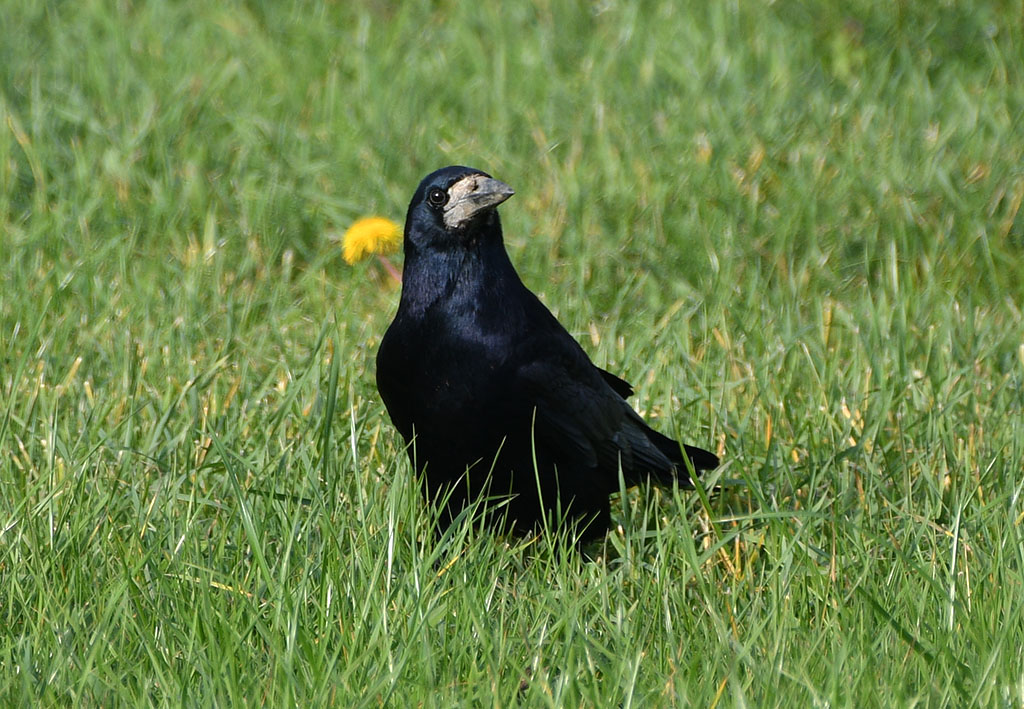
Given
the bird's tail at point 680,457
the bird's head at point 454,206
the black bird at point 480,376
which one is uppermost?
the bird's head at point 454,206

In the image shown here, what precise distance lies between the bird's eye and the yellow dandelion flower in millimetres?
1104

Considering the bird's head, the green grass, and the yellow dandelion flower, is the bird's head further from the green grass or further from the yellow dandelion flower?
the yellow dandelion flower

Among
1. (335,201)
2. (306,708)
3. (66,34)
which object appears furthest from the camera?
(66,34)

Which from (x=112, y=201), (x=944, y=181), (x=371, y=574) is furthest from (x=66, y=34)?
(x=371, y=574)

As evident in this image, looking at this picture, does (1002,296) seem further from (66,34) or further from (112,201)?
(66,34)

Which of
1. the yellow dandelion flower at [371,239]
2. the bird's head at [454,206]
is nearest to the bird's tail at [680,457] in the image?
the bird's head at [454,206]

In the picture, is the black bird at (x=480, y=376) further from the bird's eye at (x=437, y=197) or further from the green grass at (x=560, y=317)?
the green grass at (x=560, y=317)

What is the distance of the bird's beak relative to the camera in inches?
131

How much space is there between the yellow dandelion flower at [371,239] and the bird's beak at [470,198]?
1.14 m

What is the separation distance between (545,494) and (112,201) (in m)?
2.38

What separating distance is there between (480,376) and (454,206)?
38cm

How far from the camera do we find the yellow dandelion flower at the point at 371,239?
14.8ft

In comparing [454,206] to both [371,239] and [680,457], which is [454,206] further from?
[371,239]

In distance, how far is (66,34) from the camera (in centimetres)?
632
